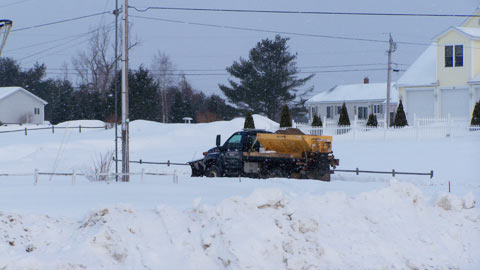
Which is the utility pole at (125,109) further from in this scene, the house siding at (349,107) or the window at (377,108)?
the window at (377,108)

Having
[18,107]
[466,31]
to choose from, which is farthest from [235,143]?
[18,107]

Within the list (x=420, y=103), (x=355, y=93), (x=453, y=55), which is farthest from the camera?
(x=355, y=93)

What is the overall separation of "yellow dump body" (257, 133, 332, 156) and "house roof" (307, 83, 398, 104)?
4264 cm

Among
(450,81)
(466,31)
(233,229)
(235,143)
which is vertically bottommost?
(233,229)

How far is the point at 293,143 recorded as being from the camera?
75.6ft

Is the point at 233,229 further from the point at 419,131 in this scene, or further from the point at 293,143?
the point at 419,131

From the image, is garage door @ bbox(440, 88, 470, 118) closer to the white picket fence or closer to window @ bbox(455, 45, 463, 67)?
the white picket fence

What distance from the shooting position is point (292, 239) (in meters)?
12.2

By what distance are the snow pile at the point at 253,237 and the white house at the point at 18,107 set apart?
211 feet

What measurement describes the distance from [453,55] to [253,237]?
34405 mm

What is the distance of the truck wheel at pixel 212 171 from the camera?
24297 mm

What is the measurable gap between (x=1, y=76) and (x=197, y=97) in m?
26.5

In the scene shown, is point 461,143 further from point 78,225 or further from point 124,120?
point 78,225

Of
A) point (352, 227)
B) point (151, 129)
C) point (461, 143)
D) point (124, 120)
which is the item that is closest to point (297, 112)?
point (151, 129)
